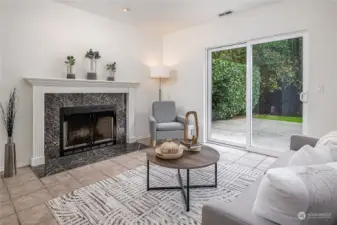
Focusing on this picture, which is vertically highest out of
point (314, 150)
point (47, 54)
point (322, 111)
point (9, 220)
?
point (47, 54)

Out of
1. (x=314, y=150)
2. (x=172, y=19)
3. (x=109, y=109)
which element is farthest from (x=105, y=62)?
(x=314, y=150)

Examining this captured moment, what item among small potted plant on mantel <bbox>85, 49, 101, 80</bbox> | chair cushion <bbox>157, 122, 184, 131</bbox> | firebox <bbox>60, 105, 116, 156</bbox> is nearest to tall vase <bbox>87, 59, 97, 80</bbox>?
small potted plant on mantel <bbox>85, 49, 101, 80</bbox>

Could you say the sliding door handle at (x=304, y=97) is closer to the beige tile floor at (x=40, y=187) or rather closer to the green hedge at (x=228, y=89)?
the green hedge at (x=228, y=89)

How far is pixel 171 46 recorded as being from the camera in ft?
15.9

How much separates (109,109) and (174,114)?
4.53ft

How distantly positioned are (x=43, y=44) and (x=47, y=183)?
2.09 metres

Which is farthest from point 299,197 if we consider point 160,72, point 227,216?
point 160,72

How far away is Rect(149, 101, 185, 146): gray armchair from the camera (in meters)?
3.82

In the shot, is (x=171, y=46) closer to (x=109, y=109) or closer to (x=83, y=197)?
(x=109, y=109)

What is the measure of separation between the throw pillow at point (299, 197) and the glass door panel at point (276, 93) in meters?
2.80

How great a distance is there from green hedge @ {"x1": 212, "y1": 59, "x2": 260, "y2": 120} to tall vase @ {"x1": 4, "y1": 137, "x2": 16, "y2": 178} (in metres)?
3.58

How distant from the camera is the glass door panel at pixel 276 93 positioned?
3225 mm

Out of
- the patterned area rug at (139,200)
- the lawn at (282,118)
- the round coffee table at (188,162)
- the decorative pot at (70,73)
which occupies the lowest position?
the patterned area rug at (139,200)

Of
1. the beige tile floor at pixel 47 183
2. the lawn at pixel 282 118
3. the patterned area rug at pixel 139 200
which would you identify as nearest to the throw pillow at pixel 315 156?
the patterned area rug at pixel 139 200
